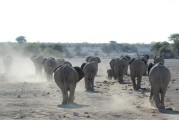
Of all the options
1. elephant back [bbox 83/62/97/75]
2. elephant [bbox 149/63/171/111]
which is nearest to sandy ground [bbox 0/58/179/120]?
elephant [bbox 149/63/171/111]

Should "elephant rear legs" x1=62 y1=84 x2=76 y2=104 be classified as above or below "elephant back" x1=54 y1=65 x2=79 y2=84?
below

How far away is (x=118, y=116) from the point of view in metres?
17.5

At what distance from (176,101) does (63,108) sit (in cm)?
694

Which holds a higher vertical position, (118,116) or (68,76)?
(68,76)

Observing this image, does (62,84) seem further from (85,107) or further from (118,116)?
(118,116)

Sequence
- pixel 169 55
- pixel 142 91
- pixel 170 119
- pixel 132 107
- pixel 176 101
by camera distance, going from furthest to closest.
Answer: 1. pixel 169 55
2. pixel 142 91
3. pixel 176 101
4. pixel 132 107
5. pixel 170 119

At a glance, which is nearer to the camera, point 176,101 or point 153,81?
point 153,81

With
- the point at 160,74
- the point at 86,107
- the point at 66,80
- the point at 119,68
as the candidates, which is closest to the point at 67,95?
the point at 66,80

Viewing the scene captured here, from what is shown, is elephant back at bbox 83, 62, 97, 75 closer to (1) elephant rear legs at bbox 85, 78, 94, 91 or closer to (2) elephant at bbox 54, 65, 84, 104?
(1) elephant rear legs at bbox 85, 78, 94, 91

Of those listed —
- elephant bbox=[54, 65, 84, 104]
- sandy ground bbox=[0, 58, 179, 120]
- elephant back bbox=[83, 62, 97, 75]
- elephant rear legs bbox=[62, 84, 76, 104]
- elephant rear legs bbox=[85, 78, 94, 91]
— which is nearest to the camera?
sandy ground bbox=[0, 58, 179, 120]

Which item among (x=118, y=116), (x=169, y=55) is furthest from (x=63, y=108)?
(x=169, y=55)

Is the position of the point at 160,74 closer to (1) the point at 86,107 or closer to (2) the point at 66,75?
(1) the point at 86,107

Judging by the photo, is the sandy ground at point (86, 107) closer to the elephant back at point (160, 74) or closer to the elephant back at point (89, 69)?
the elephant back at point (160, 74)

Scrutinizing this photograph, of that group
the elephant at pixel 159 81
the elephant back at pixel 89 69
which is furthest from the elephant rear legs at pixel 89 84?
the elephant at pixel 159 81
